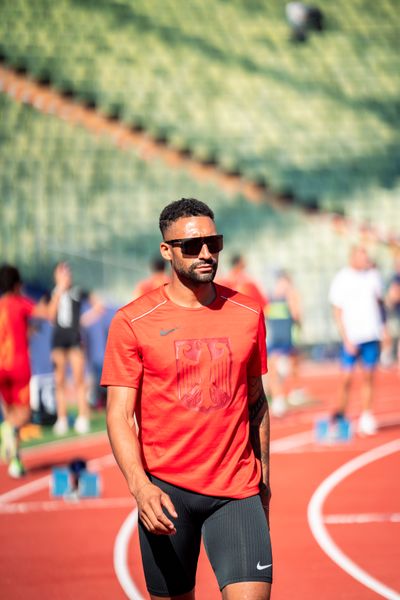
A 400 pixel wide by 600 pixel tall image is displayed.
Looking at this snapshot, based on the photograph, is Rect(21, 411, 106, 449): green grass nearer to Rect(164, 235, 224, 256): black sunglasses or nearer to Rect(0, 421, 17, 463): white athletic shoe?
Rect(0, 421, 17, 463): white athletic shoe

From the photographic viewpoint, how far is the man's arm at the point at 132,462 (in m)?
3.87

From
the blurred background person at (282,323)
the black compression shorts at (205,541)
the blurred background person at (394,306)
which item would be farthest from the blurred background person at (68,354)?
the black compression shorts at (205,541)

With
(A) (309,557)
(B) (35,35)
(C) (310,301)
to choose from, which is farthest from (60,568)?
(B) (35,35)

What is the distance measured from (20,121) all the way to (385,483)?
1907 cm

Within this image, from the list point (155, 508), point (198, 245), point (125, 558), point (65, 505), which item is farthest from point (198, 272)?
point (65, 505)

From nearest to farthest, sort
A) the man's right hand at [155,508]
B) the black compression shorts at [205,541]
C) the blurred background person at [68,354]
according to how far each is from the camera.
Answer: the man's right hand at [155,508]
the black compression shorts at [205,541]
the blurred background person at [68,354]

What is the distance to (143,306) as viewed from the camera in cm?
434

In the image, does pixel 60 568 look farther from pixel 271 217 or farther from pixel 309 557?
pixel 271 217

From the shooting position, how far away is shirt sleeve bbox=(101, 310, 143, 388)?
4.21m

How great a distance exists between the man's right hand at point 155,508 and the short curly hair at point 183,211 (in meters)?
0.98

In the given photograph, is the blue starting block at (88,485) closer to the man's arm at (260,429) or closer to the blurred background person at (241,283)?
the blurred background person at (241,283)

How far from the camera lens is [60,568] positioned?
7.37 meters

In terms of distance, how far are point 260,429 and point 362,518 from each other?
14.3 feet

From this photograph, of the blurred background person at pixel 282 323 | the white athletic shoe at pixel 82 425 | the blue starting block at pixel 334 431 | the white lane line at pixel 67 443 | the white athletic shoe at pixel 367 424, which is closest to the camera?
Answer: the blue starting block at pixel 334 431
